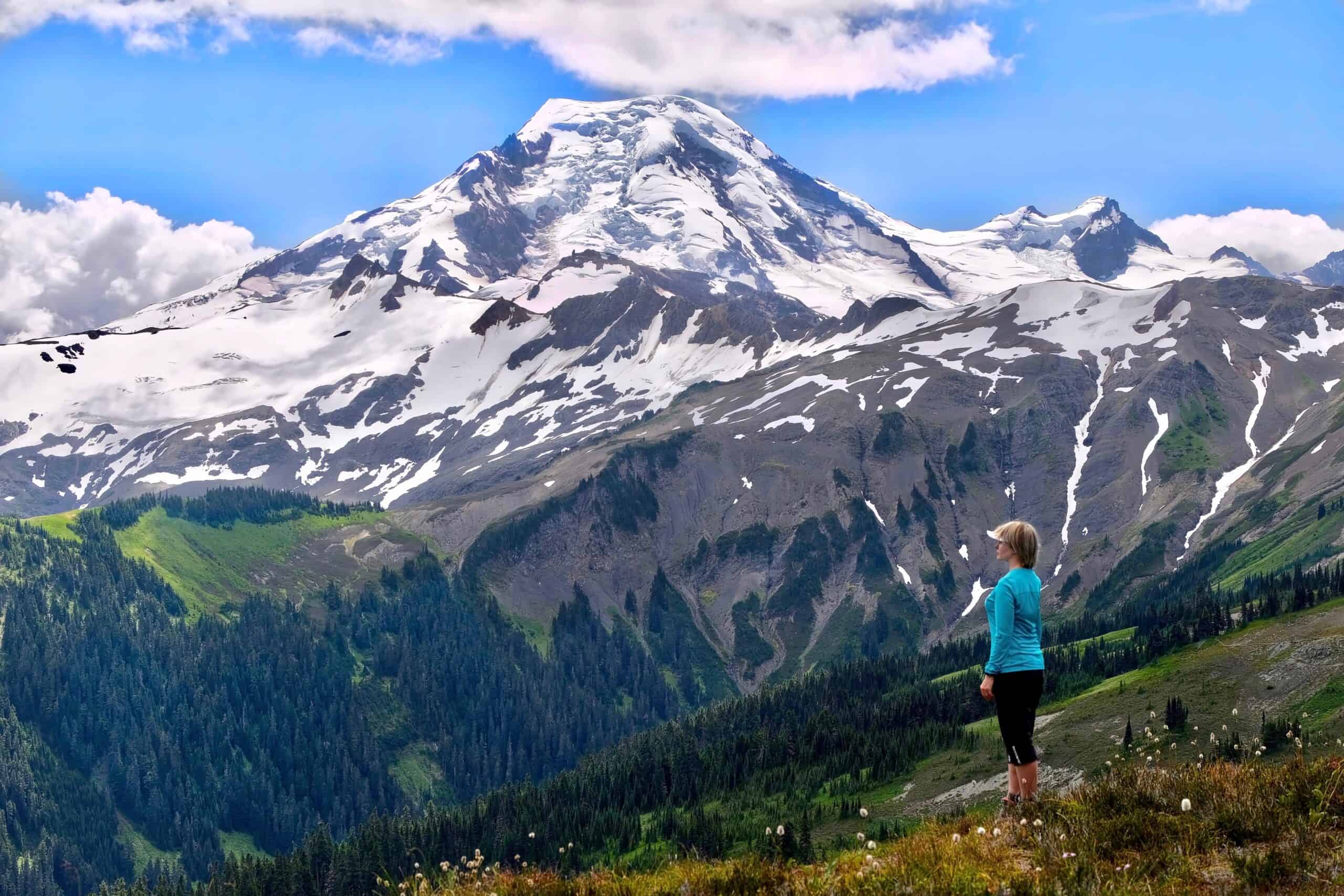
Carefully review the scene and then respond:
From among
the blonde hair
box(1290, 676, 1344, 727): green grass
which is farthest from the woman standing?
box(1290, 676, 1344, 727): green grass

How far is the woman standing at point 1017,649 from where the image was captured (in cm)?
1962

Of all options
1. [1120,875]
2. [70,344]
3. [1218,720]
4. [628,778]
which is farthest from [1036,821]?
[628,778]

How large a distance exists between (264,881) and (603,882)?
506 ft

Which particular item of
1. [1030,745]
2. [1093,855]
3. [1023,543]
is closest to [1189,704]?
[1030,745]

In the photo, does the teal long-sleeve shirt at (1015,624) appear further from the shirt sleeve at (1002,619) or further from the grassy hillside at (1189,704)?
the grassy hillside at (1189,704)

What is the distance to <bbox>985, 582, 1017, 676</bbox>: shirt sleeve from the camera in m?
19.6

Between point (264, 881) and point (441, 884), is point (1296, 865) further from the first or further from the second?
point (264, 881)

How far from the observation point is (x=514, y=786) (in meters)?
198

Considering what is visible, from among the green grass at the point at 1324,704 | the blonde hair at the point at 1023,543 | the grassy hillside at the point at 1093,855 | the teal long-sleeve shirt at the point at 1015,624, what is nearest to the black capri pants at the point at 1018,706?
the teal long-sleeve shirt at the point at 1015,624

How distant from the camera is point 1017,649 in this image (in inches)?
777

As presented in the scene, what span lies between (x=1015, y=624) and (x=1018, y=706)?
1241 mm

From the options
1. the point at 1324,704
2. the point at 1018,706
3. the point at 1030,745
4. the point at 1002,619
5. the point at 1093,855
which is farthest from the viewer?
the point at 1324,704

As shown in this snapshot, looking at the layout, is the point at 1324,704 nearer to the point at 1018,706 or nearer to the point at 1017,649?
the point at 1018,706

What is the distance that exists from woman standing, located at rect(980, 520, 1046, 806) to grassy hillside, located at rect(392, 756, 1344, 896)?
98cm
